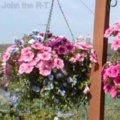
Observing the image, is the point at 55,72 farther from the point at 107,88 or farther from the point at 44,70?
the point at 107,88

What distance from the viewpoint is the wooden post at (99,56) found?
8.91ft

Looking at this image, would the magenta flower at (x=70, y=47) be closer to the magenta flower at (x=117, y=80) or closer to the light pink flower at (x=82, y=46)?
the light pink flower at (x=82, y=46)

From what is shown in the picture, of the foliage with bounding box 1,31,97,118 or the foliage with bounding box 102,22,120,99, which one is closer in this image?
the foliage with bounding box 102,22,120,99

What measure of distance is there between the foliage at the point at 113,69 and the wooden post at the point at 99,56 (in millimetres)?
74

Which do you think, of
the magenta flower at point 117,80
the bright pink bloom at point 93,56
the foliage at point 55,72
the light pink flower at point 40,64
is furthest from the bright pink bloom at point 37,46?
the magenta flower at point 117,80

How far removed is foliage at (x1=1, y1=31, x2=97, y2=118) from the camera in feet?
9.00

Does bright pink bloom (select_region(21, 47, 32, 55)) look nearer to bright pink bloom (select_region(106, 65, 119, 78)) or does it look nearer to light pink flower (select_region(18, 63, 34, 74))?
light pink flower (select_region(18, 63, 34, 74))

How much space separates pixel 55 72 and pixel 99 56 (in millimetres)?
306

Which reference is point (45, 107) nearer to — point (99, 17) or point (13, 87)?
point (13, 87)

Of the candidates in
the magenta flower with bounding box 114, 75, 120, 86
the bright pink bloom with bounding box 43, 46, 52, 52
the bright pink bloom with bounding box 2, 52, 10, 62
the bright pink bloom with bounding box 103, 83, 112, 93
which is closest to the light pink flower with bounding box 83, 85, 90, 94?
the bright pink bloom with bounding box 103, 83, 112, 93

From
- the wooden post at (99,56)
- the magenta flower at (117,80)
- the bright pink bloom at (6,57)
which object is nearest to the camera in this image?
the magenta flower at (117,80)

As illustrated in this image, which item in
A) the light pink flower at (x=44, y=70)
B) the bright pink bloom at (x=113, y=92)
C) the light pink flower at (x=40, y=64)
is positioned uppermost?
the light pink flower at (x=40, y=64)

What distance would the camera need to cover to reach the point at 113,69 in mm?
2543

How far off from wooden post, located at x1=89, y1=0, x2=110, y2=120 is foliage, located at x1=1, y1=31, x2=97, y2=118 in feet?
0.15
